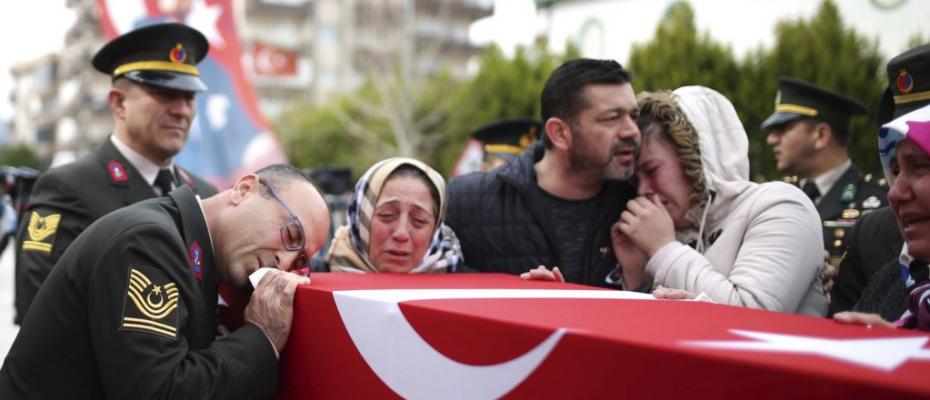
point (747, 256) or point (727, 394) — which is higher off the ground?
point (727, 394)

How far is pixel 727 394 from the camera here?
1305 mm

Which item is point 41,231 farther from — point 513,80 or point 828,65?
point 513,80

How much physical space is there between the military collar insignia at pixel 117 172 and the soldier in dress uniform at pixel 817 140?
4652 mm

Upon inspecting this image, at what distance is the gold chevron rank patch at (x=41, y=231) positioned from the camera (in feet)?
11.8

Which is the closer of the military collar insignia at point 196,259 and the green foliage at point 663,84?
the military collar insignia at point 196,259

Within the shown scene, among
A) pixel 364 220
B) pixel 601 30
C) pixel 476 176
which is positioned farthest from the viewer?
pixel 601 30

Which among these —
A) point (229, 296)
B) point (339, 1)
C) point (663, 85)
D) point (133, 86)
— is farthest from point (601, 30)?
point (339, 1)

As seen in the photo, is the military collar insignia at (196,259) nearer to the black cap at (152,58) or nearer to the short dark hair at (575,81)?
the short dark hair at (575,81)

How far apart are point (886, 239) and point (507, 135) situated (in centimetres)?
497

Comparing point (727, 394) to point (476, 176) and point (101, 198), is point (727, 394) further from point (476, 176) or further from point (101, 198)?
point (101, 198)

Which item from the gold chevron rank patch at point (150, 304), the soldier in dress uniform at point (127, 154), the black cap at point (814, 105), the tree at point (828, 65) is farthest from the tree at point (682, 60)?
the gold chevron rank patch at point (150, 304)

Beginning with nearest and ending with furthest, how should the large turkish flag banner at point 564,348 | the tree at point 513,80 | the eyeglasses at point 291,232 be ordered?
the large turkish flag banner at point 564,348 → the eyeglasses at point 291,232 → the tree at point 513,80

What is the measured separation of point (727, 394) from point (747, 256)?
1367mm

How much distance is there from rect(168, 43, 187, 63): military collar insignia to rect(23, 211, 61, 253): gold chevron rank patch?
1.16 m
